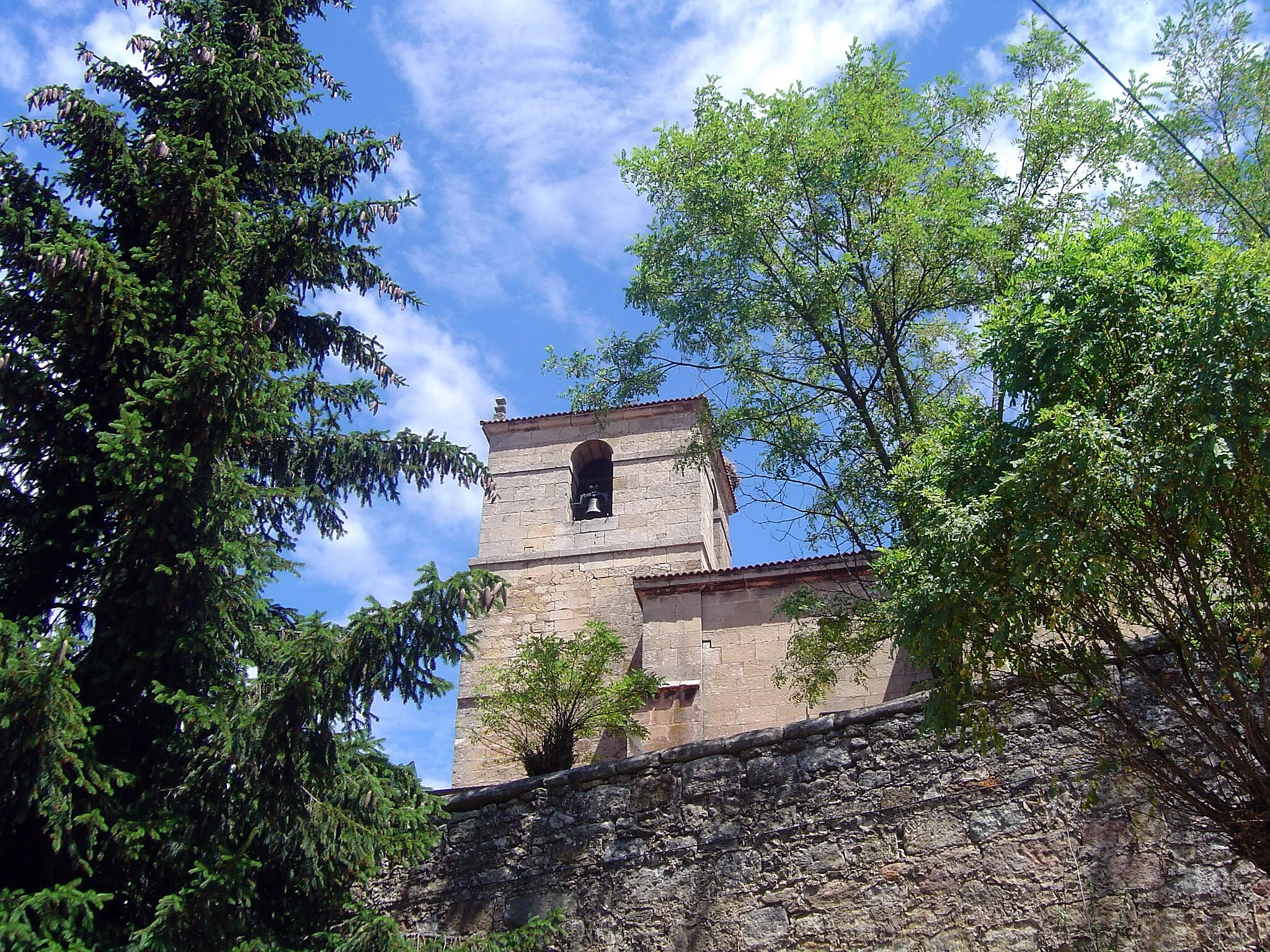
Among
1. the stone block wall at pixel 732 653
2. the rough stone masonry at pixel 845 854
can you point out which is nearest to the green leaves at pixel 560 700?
the stone block wall at pixel 732 653

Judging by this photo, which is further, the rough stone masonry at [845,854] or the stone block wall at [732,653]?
the stone block wall at [732,653]

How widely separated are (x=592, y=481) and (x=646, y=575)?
2350 millimetres

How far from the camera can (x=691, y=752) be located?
8.07m

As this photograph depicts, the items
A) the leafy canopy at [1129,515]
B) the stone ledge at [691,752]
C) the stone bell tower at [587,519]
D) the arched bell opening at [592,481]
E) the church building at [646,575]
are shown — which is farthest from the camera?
the arched bell opening at [592,481]

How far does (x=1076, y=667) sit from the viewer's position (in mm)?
6289

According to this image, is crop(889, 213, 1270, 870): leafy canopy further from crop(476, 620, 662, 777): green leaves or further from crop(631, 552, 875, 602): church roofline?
crop(631, 552, 875, 602): church roofline

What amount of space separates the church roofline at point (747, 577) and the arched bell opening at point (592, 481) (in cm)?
278

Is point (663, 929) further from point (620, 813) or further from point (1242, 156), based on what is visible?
point (1242, 156)

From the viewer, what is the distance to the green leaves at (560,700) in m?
11.2

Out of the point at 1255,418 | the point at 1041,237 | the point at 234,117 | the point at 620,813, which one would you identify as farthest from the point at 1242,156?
the point at 234,117

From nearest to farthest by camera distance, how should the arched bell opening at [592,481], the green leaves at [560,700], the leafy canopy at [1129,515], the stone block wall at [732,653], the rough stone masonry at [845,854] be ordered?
the leafy canopy at [1129,515] → the rough stone masonry at [845,854] → the green leaves at [560,700] → the stone block wall at [732,653] → the arched bell opening at [592,481]

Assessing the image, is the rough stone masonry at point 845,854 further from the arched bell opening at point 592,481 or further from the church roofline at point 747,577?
the arched bell opening at point 592,481

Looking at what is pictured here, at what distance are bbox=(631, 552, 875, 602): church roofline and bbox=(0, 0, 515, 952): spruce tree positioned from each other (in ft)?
21.7

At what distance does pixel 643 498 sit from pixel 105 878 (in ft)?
37.7
